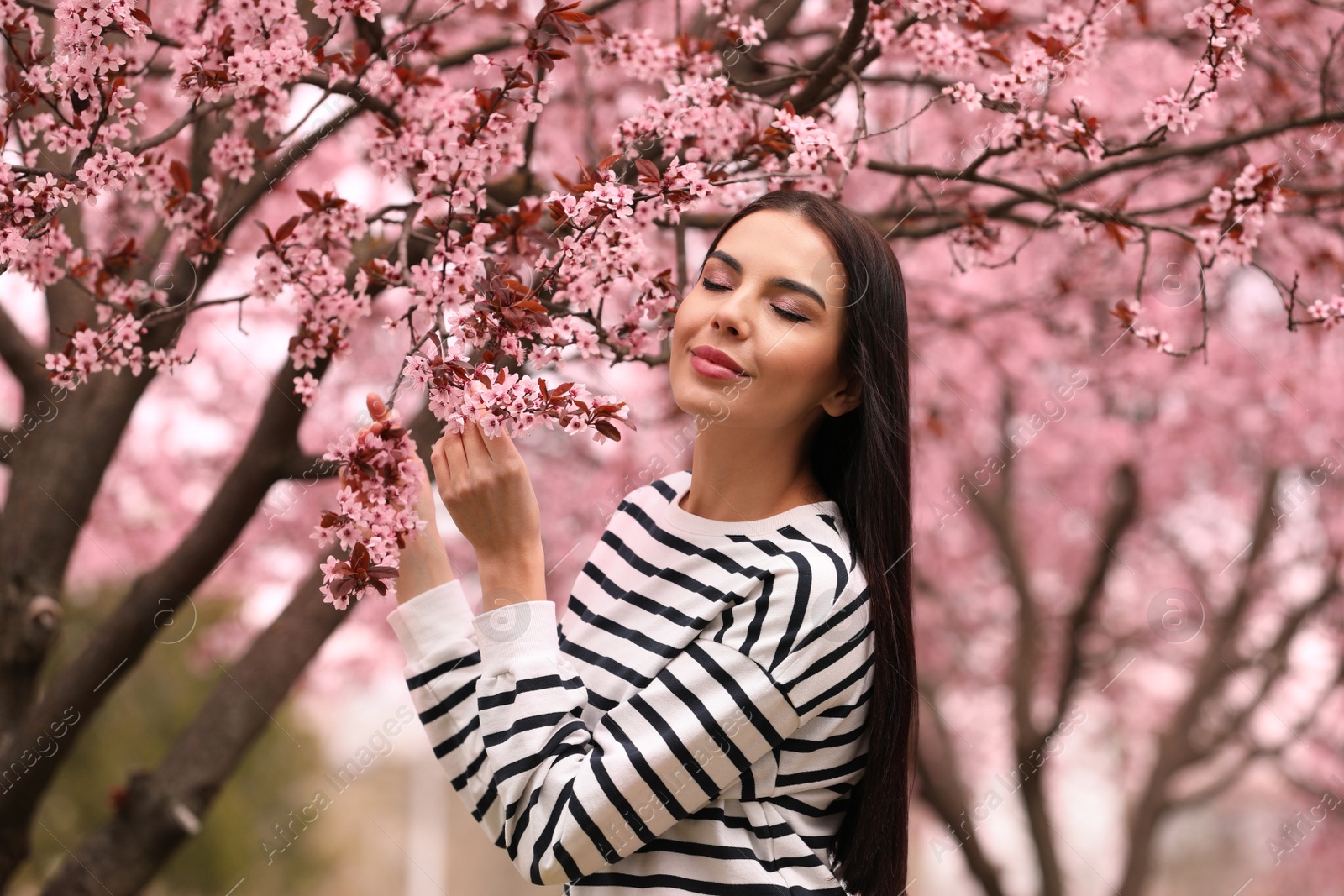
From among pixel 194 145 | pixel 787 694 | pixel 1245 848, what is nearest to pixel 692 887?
pixel 787 694

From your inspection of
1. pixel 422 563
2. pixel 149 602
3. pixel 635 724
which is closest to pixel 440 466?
pixel 422 563

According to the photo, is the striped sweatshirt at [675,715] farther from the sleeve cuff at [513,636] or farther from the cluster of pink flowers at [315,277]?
the cluster of pink flowers at [315,277]

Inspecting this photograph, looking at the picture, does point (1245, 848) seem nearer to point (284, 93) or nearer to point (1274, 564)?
point (1274, 564)

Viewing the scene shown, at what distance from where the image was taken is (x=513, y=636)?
4.55 ft

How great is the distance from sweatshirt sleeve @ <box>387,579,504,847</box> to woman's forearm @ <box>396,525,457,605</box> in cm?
2

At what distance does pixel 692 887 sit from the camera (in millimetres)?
1363

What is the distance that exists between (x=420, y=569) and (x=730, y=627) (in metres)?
0.43

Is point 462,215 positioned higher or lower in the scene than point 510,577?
higher

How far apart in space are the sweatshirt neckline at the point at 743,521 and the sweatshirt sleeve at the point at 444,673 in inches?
12.8

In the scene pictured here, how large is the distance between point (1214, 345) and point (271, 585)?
18.1ft

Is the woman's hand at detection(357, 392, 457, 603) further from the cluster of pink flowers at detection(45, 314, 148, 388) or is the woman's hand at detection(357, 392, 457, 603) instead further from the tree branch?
the tree branch

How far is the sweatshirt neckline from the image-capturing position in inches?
60.2

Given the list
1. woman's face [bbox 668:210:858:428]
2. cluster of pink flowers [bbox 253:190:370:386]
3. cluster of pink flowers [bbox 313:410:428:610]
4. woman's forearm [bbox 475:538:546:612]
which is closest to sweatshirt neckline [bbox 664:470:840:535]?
woman's face [bbox 668:210:858:428]

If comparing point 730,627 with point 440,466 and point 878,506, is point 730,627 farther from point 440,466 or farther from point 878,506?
point 440,466
